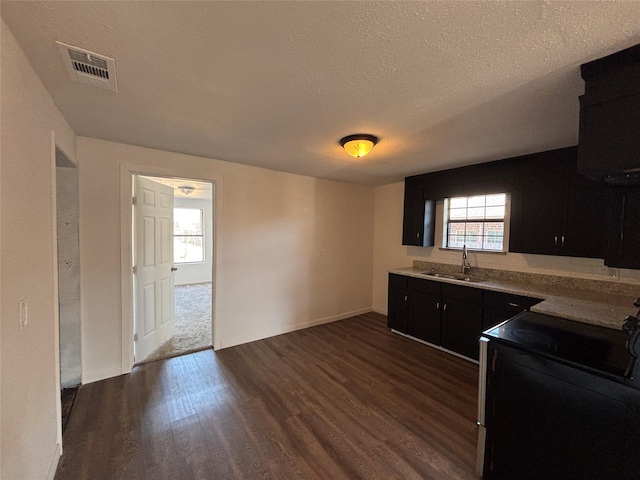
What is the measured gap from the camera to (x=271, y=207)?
12.2ft

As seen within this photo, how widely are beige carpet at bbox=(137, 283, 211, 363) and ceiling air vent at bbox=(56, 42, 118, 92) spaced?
2748mm

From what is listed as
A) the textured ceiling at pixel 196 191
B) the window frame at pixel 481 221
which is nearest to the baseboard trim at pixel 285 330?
the window frame at pixel 481 221

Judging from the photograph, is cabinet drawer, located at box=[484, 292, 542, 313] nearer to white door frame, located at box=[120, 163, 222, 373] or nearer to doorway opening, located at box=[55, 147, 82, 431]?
white door frame, located at box=[120, 163, 222, 373]

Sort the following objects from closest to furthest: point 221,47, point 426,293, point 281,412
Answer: point 221,47 → point 281,412 → point 426,293

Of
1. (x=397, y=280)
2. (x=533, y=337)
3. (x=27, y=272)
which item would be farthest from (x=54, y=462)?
(x=397, y=280)

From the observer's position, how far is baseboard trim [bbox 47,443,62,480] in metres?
1.56

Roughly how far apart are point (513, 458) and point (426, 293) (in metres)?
2.16

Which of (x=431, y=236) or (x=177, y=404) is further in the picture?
(x=431, y=236)

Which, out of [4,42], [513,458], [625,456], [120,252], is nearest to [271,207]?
[120,252]

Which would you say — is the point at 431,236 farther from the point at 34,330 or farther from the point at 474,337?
the point at 34,330

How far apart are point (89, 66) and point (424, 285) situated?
147 inches

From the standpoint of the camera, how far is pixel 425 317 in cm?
353

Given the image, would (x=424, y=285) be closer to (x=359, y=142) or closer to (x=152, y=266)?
(x=359, y=142)

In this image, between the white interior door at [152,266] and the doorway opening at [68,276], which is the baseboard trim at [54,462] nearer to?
the doorway opening at [68,276]
